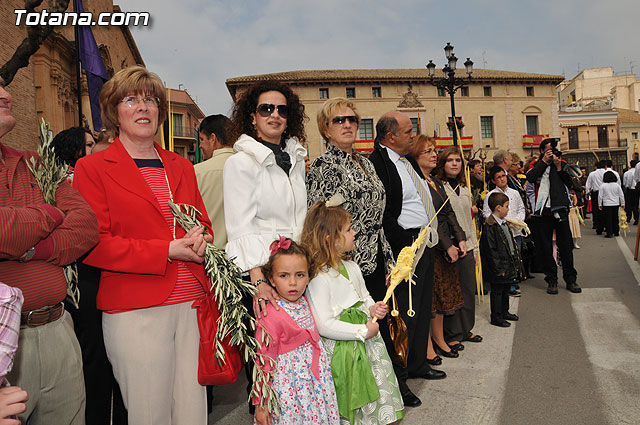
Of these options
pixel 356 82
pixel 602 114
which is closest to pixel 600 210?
pixel 356 82

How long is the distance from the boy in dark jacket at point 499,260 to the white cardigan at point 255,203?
12.0 feet

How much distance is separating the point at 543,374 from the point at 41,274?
13.7ft

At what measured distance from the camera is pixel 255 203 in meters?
2.85

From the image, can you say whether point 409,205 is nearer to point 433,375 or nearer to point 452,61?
point 433,375

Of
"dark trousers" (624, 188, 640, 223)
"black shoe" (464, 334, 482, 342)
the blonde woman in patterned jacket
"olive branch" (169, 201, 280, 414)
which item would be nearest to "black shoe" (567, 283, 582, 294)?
"black shoe" (464, 334, 482, 342)

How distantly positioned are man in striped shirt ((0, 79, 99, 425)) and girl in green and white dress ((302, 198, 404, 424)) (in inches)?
56.8

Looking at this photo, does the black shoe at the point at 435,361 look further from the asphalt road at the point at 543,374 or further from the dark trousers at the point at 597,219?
the dark trousers at the point at 597,219

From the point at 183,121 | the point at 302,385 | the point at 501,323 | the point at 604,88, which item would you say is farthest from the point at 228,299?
the point at 604,88

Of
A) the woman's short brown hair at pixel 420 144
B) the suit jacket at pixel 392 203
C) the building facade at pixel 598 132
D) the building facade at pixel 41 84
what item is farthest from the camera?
the building facade at pixel 598 132

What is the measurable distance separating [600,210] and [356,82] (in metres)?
34.1

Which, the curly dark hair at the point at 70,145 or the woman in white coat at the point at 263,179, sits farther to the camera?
the curly dark hair at the point at 70,145

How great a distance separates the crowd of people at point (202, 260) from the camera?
6.47ft

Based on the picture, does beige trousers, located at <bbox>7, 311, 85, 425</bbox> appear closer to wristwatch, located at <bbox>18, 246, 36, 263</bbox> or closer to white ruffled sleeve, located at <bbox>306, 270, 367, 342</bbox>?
wristwatch, located at <bbox>18, 246, 36, 263</bbox>

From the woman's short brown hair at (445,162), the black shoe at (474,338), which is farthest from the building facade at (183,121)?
the black shoe at (474,338)
